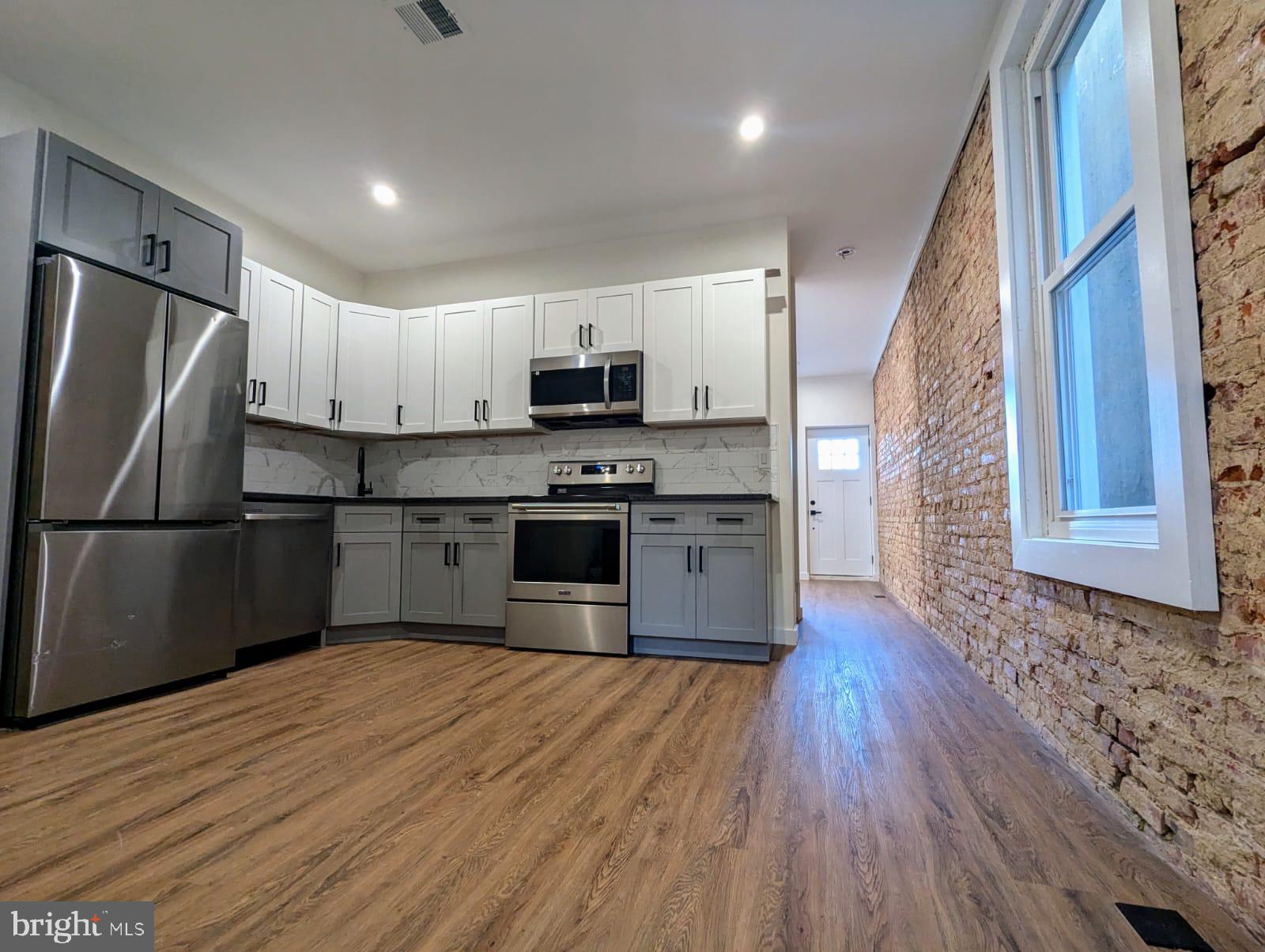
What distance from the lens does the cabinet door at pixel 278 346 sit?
11.6 feet

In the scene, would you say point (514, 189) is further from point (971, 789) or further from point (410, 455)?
point (971, 789)

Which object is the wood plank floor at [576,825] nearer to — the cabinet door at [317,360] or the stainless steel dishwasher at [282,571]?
the stainless steel dishwasher at [282,571]

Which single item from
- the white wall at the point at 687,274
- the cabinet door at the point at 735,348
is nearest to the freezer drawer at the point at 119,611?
the white wall at the point at 687,274

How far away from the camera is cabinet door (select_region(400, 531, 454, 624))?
3.82 m

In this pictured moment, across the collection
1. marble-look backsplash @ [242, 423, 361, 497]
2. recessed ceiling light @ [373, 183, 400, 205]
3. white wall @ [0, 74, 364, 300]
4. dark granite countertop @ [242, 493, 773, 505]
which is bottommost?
dark granite countertop @ [242, 493, 773, 505]

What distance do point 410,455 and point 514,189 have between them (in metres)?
2.07

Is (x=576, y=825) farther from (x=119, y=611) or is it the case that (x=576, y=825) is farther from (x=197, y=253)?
(x=197, y=253)

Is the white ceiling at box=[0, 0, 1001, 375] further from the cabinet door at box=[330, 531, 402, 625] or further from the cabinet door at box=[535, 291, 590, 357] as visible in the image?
the cabinet door at box=[330, 531, 402, 625]

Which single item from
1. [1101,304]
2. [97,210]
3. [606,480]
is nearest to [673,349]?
[606,480]

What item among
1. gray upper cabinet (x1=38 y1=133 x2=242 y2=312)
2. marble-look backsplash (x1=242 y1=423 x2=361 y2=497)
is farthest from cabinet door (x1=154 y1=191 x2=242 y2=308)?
marble-look backsplash (x1=242 y1=423 x2=361 y2=497)

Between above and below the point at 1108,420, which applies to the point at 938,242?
above

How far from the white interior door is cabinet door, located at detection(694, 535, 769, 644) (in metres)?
5.02

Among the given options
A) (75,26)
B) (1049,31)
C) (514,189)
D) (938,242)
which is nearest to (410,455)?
(514,189)

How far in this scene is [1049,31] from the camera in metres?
2.09
